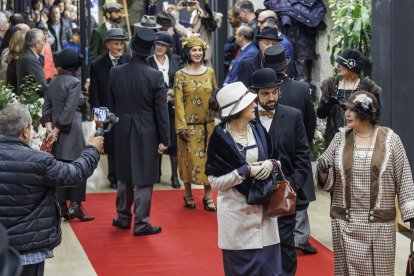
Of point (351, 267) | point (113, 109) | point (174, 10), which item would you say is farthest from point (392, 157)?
point (174, 10)

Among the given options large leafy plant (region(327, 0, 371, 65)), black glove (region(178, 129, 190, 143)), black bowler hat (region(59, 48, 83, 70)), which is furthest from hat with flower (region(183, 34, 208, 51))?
large leafy plant (region(327, 0, 371, 65))

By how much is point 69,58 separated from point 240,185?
14.6ft

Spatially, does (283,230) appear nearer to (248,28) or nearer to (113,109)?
(113,109)

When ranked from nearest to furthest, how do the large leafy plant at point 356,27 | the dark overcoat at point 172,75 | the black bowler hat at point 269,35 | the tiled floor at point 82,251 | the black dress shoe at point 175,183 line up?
1. the tiled floor at point 82,251
2. the black bowler hat at point 269,35
3. the large leafy plant at point 356,27
4. the dark overcoat at point 172,75
5. the black dress shoe at point 175,183

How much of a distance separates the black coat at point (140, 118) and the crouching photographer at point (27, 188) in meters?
3.95

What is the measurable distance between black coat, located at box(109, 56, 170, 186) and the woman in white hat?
360cm

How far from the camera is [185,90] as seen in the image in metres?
11.3

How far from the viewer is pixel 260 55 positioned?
10.5m

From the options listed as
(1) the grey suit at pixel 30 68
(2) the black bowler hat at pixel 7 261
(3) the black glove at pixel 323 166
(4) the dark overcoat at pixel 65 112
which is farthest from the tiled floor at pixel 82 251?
(2) the black bowler hat at pixel 7 261

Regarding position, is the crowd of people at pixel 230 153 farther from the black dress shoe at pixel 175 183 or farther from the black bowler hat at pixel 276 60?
the black dress shoe at pixel 175 183

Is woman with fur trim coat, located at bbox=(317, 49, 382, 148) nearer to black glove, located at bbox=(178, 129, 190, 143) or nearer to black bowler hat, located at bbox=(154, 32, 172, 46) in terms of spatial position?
black glove, located at bbox=(178, 129, 190, 143)

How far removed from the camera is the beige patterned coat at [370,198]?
7070mm

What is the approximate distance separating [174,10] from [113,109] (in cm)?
568

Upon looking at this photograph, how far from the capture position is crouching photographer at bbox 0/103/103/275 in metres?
6.18
